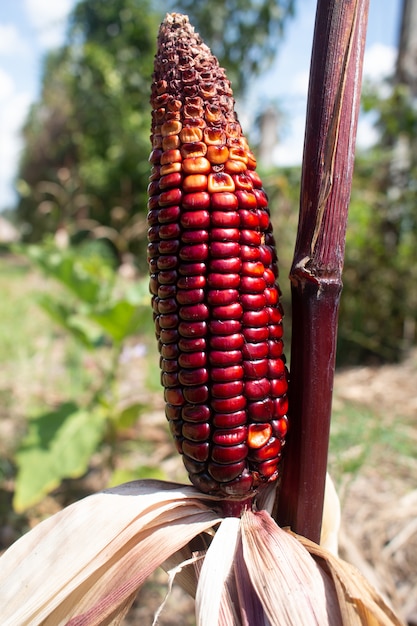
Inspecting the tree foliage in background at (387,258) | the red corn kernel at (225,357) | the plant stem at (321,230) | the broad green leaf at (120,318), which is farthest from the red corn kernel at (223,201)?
the tree foliage in background at (387,258)

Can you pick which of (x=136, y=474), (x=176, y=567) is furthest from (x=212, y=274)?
(x=136, y=474)

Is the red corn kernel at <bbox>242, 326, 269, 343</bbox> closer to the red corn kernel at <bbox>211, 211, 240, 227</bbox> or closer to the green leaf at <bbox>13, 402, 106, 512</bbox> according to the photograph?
the red corn kernel at <bbox>211, 211, 240, 227</bbox>

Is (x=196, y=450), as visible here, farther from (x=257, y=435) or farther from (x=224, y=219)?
(x=224, y=219)

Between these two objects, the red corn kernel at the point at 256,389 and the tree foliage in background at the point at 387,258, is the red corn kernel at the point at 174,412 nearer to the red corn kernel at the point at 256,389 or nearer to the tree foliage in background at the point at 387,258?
the red corn kernel at the point at 256,389

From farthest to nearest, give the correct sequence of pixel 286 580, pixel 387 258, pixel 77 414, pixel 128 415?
pixel 387 258 → pixel 128 415 → pixel 77 414 → pixel 286 580

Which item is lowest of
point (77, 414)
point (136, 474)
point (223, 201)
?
point (136, 474)

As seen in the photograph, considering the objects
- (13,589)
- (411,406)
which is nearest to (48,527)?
(13,589)

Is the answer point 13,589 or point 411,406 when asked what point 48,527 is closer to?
point 13,589
